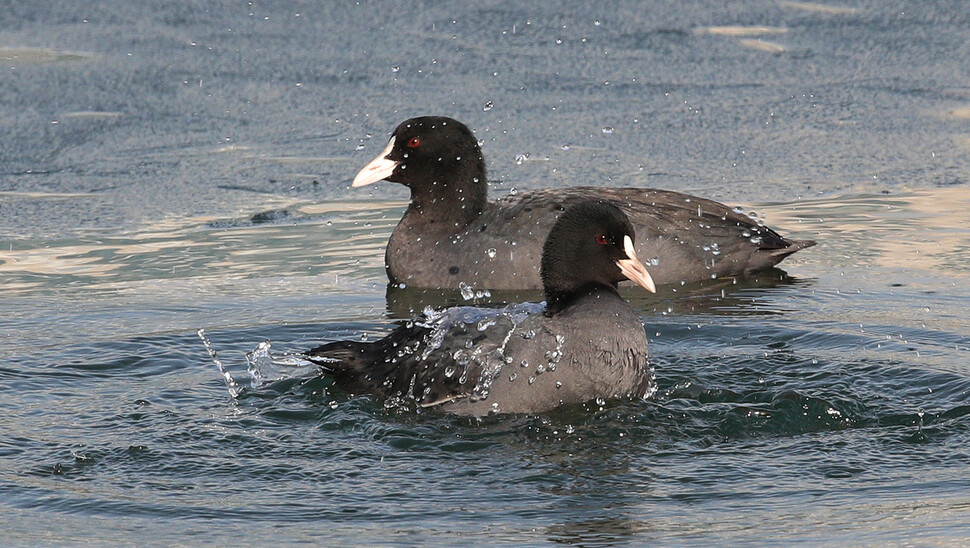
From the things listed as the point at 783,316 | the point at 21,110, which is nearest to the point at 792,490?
the point at 783,316

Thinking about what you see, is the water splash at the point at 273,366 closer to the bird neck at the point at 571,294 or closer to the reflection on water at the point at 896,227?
the bird neck at the point at 571,294

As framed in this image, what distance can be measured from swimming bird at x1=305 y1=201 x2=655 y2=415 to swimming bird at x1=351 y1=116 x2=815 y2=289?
1.77 m

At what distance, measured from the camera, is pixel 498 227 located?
26.4 feet

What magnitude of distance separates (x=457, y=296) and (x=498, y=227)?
46 centimetres

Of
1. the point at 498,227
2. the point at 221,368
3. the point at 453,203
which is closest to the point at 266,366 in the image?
the point at 221,368

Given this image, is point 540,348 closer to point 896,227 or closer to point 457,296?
point 457,296

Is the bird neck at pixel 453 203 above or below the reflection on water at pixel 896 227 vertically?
above

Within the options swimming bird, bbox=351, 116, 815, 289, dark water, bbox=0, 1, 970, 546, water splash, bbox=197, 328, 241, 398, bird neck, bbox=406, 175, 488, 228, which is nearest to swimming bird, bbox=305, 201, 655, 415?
dark water, bbox=0, 1, 970, 546

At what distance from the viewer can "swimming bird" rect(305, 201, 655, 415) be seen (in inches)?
223

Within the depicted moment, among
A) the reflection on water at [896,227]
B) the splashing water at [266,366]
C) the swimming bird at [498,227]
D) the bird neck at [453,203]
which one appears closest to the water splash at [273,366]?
the splashing water at [266,366]

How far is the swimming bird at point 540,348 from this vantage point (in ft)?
18.6

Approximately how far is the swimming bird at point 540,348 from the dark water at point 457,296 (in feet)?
0.45

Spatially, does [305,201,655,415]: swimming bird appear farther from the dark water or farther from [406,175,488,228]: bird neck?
[406,175,488,228]: bird neck

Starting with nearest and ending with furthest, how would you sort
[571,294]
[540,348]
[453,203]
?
[540,348] < [571,294] < [453,203]
